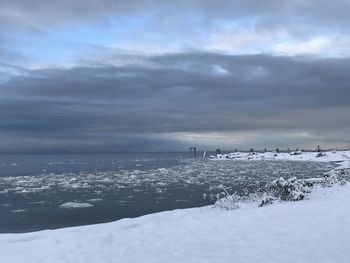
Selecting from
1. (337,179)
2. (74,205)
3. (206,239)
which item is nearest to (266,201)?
(206,239)

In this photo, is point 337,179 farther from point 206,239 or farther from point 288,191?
point 206,239

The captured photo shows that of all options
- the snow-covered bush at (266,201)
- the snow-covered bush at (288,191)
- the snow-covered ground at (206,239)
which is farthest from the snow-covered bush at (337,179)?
the snow-covered ground at (206,239)

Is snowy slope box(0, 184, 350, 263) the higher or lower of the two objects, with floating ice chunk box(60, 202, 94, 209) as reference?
higher

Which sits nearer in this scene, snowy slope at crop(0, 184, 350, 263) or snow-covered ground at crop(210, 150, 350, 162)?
snowy slope at crop(0, 184, 350, 263)

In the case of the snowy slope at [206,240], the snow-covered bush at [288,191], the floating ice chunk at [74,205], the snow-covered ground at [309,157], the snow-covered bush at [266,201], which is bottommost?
the floating ice chunk at [74,205]

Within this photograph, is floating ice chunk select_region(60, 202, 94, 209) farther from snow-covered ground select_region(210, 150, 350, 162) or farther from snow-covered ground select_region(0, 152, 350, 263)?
snow-covered ground select_region(210, 150, 350, 162)

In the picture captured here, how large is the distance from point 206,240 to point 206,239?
5.2 inches

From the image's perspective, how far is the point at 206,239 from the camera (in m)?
11.5

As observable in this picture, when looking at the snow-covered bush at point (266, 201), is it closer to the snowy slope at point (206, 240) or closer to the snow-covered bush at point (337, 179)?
the snowy slope at point (206, 240)

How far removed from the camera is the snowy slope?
9.66m

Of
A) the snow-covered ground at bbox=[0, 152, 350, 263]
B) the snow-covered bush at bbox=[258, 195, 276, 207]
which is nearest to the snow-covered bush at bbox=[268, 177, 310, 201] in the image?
the snow-covered bush at bbox=[258, 195, 276, 207]

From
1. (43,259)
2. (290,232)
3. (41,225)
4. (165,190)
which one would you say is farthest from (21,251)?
(165,190)

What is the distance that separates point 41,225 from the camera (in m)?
19.2

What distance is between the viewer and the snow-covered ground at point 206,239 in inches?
380
